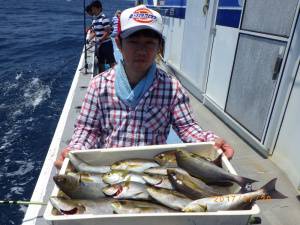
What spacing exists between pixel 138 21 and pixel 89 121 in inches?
30.3

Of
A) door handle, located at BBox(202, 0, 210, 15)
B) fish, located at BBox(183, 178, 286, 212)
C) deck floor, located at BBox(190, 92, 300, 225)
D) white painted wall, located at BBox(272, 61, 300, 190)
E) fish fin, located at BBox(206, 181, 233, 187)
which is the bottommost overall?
deck floor, located at BBox(190, 92, 300, 225)

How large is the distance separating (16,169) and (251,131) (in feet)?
14.9

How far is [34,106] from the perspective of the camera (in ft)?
30.2

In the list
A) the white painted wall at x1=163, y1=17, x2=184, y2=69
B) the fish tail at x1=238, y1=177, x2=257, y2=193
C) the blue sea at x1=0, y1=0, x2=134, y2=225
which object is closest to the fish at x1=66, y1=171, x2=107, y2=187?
the fish tail at x1=238, y1=177, x2=257, y2=193

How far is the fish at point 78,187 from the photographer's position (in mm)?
1505

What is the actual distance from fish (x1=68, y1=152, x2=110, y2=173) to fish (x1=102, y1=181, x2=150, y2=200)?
223 millimetres

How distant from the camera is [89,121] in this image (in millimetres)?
2102

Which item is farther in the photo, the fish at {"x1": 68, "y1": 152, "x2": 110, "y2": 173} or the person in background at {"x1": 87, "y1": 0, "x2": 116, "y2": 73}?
the person in background at {"x1": 87, "y1": 0, "x2": 116, "y2": 73}

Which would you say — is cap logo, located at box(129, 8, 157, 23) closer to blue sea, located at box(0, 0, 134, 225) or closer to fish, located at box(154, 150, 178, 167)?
Answer: fish, located at box(154, 150, 178, 167)

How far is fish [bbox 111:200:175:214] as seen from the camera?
1.34 metres

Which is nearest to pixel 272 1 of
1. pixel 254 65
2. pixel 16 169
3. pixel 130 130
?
pixel 254 65

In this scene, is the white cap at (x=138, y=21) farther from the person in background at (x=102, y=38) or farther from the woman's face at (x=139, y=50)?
the person in background at (x=102, y=38)

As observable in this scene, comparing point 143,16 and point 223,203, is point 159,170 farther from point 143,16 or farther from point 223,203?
point 143,16

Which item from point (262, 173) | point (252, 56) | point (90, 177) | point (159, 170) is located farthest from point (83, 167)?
point (252, 56)
